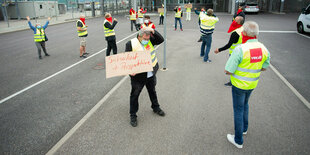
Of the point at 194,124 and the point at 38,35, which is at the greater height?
the point at 38,35

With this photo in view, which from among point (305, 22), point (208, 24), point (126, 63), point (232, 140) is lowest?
point (232, 140)

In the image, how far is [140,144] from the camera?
3609 mm

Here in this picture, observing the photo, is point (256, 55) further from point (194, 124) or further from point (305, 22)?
point (305, 22)

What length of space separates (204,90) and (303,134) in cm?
249

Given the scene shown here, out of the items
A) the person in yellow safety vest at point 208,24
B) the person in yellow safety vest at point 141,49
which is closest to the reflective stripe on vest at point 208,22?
the person in yellow safety vest at point 208,24

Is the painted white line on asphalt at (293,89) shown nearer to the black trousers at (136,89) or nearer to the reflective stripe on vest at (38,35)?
the black trousers at (136,89)

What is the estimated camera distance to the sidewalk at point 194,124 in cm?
351

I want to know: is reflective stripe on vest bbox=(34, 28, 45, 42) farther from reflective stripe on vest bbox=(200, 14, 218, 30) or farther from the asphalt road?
reflective stripe on vest bbox=(200, 14, 218, 30)

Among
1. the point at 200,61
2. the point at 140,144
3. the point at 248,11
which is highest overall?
the point at 248,11

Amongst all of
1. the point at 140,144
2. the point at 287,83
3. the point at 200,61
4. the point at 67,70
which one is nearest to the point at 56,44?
the point at 67,70

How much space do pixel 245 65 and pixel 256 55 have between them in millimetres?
206

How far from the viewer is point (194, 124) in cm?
417

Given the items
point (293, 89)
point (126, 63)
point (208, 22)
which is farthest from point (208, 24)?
point (126, 63)

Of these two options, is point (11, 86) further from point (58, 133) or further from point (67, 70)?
point (58, 133)
